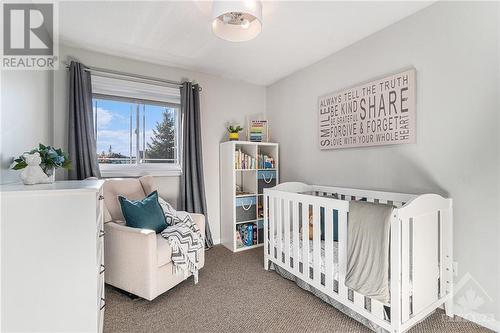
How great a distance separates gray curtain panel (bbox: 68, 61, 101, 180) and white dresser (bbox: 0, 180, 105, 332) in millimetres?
1415

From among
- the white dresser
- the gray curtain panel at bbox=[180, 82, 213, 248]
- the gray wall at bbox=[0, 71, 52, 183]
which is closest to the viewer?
the white dresser

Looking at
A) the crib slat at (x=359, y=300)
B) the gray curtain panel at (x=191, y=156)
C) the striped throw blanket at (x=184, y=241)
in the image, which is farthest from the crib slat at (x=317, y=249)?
the gray curtain panel at (x=191, y=156)

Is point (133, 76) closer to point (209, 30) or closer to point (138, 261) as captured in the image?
point (209, 30)

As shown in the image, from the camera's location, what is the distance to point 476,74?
167 centimetres

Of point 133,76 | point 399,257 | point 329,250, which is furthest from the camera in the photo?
point 133,76

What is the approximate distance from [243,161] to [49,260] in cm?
231

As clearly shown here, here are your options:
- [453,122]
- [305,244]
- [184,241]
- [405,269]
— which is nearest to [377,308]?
[405,269]

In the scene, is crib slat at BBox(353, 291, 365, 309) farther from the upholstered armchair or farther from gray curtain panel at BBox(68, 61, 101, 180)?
gray curtain panel at BBox(68, 61, 101, 180)

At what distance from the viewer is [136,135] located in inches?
117

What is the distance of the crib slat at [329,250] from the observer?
5.98 ft

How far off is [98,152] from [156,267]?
157 centimetres

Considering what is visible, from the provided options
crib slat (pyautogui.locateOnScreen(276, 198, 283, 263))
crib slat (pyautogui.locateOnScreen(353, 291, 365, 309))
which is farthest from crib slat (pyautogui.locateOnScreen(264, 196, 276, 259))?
crib slat (pyautogui.locateOnScreen(353, 291, 365, 309))

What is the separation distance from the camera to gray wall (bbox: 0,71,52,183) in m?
1.44

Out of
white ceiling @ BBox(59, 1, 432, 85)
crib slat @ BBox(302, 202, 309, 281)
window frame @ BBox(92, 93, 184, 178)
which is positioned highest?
white ceiling @ BBox(59, 1, 432, 85)
